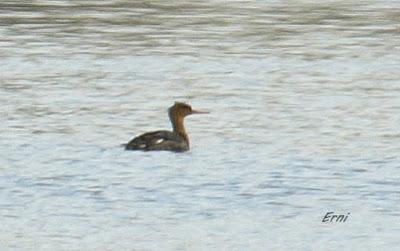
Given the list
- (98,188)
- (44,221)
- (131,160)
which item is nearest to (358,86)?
(131,160)

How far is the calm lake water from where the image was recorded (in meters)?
A: 11.1

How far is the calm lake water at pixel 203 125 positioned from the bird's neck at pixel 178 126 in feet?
0.53

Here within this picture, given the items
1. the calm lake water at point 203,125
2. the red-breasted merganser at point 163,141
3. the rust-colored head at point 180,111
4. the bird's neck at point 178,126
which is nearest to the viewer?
the calm lake water at point 203,125

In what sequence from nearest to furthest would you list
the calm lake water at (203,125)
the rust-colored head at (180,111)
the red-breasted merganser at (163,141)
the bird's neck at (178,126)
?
the calm lake water at (203,125)
the red-breasted merganser at (163,141)
the bird's neck at (178,126)
the rust-colored head at (180,111)

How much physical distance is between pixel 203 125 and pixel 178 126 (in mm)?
883

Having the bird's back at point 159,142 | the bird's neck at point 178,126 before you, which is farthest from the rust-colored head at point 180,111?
the bird's back at point 159,142

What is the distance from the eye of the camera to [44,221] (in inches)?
443

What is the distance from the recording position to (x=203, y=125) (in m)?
15.4

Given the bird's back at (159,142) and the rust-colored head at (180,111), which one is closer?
the bird's back at (159,142)

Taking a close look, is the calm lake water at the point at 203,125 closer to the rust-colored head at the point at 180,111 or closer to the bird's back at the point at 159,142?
the bird's back at the point at 159,142

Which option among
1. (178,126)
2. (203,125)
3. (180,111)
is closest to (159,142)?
(178,126)

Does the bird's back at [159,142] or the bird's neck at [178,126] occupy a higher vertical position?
the bird's back at [159,142]

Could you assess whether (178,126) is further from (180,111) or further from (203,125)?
(203,125)

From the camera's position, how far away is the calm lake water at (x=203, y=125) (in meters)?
11.1
